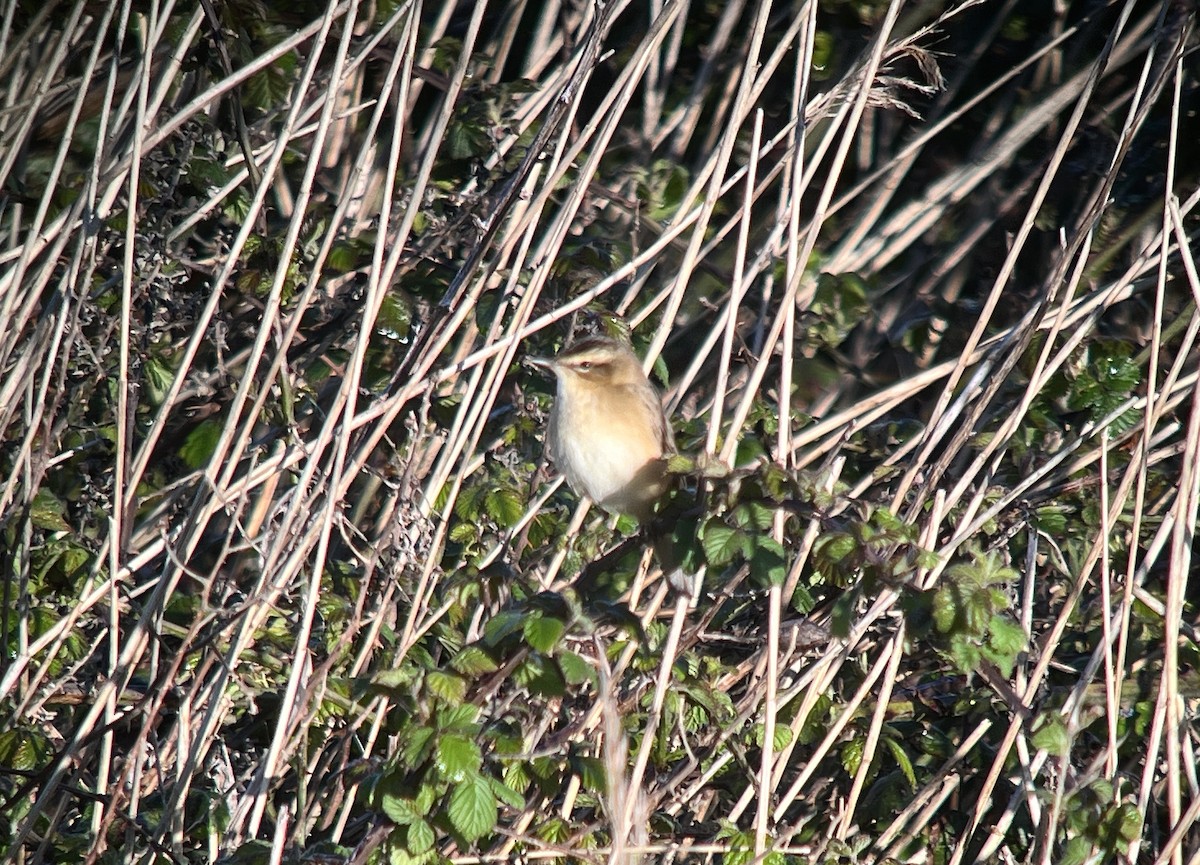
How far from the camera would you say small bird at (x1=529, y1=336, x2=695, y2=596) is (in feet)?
8.07

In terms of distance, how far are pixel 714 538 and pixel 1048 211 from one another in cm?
243

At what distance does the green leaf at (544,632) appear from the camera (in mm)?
1704

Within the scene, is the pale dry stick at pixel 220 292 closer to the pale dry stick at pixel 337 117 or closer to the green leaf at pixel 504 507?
the pale dry stick at pixel 337 117

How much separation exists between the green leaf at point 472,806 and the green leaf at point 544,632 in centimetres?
23

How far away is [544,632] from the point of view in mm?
1716

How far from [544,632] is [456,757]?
0.23m

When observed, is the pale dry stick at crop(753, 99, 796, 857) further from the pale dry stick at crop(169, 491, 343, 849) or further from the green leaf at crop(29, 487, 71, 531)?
the green leaf at crop(29, 487, 71, 531)

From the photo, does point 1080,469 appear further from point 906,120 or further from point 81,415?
point 81,415

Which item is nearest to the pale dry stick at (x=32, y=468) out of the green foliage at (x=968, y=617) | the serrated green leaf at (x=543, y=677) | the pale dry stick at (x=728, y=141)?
the serrated green leaf at (x=543, y=677)

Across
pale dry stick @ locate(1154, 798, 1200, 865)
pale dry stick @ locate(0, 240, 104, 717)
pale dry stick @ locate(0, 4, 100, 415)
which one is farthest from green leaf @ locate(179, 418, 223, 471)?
pale dry stick @ locate(1154, 798, 1200, 865)

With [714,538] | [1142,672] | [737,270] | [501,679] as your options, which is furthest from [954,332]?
[501,679]

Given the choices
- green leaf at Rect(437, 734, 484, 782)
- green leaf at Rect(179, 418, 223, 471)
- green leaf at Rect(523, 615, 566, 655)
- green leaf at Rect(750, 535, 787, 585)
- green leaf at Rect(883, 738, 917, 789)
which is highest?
green leaf at Rect(750, 535, 787, 585)

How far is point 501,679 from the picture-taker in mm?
1882

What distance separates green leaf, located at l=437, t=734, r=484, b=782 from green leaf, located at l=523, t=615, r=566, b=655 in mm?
180
